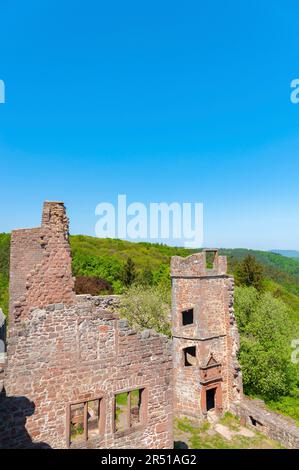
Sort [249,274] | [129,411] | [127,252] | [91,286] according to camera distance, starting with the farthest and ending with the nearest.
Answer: [127,252]
[249,274]
[91,286]
[129,411]

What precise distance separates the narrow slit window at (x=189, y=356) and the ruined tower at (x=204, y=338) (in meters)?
0.14

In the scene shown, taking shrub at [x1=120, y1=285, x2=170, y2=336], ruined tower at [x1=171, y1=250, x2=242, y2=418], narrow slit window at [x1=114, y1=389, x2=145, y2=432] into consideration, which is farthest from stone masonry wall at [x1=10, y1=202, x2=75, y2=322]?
shrub at [x1=120, y1=285, x2=170, y2=336]

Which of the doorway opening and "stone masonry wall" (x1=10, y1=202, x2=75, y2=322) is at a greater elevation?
"stone masonry wall" (x1=10, y1=202, x2=75, y2=322)

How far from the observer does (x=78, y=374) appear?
35.6 ft

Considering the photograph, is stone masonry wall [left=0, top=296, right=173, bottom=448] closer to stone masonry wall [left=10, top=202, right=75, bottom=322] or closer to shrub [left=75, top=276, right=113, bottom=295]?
stone masonry wall [left=10, top=202, right=75, bottom=322]

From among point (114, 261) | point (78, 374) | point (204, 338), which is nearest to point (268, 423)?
point (204, 338)

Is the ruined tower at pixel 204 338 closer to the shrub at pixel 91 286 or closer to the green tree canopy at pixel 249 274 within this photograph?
the shrub at pixel 91 286

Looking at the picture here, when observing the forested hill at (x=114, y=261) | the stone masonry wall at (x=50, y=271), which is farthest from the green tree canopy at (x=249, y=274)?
the stone masonry wall at (x=50, y=271)

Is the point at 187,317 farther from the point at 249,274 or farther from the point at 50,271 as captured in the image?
the point at 249,274

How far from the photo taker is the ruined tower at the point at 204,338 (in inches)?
835

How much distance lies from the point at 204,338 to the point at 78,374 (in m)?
12.1

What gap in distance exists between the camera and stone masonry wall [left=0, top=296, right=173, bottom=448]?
32.6ft

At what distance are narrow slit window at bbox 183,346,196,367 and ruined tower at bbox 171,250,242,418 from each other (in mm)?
138
